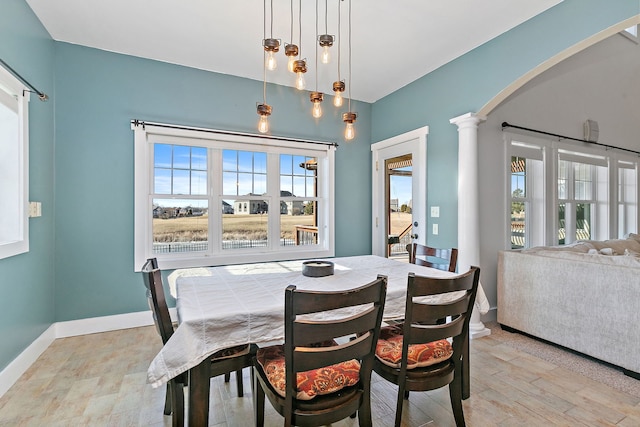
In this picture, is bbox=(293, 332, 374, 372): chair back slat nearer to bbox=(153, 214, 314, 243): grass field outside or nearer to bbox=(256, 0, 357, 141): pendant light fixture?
bbox=(256, 0, 357, 141): pendant light fixture

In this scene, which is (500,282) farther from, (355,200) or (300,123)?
(300,123)

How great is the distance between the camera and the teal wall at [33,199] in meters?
2.16

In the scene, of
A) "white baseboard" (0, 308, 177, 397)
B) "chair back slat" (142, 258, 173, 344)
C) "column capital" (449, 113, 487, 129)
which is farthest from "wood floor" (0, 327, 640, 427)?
"column capital" (449, 113, 487, 129)

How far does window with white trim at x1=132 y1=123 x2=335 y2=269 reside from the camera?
133 inches

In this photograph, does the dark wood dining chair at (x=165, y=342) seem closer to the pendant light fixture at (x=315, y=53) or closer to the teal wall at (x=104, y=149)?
the pendant light fixture at (x=315, y=53)

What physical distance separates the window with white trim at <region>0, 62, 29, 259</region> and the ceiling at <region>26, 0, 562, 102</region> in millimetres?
854

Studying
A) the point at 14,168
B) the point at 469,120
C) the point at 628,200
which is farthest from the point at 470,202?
the point at 628,200

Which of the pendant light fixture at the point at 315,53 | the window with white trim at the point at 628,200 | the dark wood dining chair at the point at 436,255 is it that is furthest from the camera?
the window with white trim at the point at 628,200

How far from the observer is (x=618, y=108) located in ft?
15.2

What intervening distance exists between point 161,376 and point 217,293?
1.69ft

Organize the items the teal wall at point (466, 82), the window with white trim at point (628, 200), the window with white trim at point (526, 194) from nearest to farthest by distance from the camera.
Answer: the teal wall at point (466, 82) → the window with white trim at point (526, 194) → the window with white trim at point (628, 200)

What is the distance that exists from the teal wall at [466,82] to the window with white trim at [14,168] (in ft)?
12.0

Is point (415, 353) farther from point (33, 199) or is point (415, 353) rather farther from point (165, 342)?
point (33, 199)

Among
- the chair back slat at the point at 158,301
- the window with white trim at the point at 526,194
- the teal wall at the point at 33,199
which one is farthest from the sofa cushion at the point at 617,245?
the teal wall at the point at 33,199
